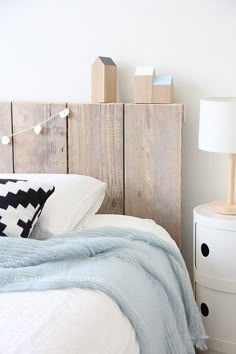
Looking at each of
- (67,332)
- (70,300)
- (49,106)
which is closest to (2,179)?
(49,106)

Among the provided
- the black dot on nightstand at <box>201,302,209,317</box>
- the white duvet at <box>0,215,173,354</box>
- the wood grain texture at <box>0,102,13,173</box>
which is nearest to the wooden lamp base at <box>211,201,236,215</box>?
the black dot on nightstand at <box>201,302,209,317</box>

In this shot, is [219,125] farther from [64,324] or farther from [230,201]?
[64,324]

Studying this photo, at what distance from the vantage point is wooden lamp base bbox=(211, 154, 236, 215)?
2.17m

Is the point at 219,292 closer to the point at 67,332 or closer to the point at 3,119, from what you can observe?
the point at 67,332

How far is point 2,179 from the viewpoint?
206 cm

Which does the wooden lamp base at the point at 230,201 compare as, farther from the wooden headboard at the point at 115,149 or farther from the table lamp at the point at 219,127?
the wooden headboard at the point at 115,149

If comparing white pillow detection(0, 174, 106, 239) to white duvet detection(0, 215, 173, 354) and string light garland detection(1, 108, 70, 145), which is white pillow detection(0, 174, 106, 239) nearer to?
string light garland detection(1, 108, 70, 145)

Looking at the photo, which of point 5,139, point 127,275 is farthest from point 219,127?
point 5,139

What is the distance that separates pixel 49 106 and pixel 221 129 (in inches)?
29.9

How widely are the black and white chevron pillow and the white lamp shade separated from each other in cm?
60

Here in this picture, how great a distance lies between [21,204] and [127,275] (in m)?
0.48

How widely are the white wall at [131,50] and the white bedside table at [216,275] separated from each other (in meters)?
0.31

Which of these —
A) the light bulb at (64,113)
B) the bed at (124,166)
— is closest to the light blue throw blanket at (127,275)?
the bed at (124,166)

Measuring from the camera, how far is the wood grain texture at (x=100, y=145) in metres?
2.38
